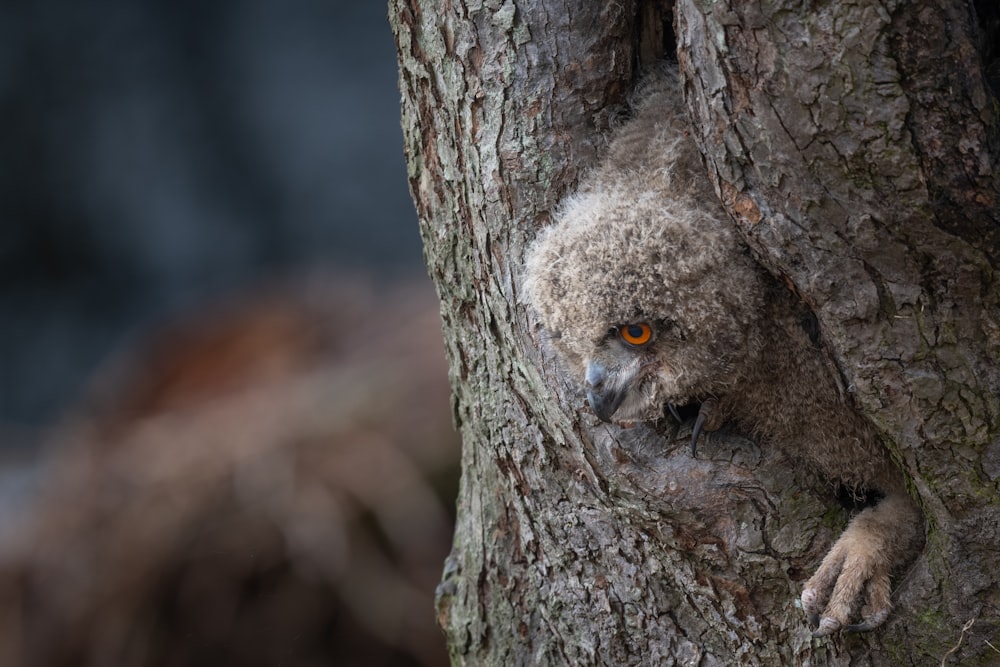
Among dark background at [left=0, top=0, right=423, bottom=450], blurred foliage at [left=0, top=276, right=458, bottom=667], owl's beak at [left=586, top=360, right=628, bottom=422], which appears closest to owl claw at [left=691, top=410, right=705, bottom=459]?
owl's beak at [left=586, top=360, right=628, bottom=422]

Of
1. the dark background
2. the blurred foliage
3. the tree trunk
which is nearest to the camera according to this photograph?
the tree trunk

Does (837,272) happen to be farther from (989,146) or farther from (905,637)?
(905,637)

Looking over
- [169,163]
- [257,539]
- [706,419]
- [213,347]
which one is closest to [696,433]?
[706,419]

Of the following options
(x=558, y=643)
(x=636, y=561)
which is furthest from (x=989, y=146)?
(x=558, y=643)

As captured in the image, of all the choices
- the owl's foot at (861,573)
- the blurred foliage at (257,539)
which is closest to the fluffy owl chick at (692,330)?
the owl's foot at (861,573)

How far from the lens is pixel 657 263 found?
5.84 feet

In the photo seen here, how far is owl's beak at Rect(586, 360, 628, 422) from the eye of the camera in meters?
1.87

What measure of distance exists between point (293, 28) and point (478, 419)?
6507 millimetres

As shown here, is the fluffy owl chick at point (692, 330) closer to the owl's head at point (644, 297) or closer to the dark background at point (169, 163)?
the owl's head at point (644, 297)

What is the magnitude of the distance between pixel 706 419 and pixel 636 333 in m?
0.24

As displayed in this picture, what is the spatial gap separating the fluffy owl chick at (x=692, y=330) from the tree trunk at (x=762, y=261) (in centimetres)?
7

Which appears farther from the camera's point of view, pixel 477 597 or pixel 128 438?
pixel 128 438

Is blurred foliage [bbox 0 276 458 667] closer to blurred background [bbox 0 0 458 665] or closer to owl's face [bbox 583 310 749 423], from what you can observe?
blurred background [bbox 0 0 458 665]

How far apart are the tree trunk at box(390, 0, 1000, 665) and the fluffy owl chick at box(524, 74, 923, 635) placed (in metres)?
0.07
